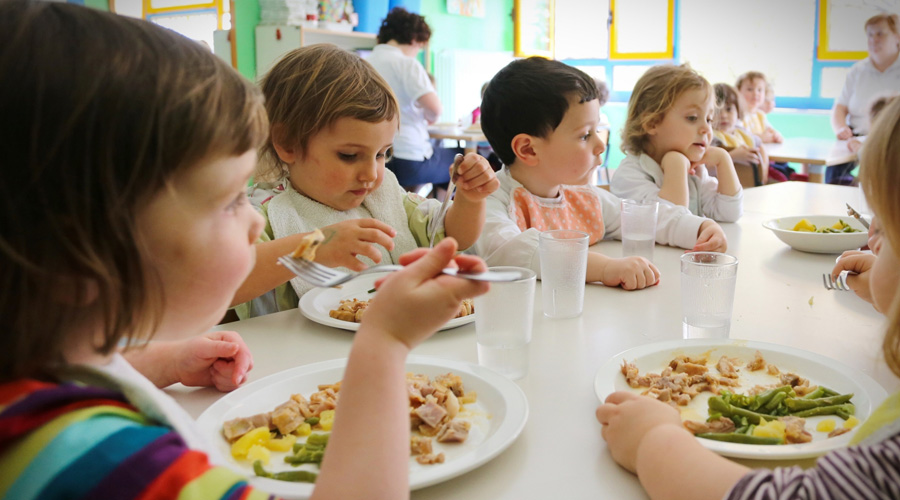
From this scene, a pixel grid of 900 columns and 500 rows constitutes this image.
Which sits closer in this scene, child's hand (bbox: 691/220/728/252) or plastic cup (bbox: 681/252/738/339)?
plastic cup (bbox: 681/252/738/339)

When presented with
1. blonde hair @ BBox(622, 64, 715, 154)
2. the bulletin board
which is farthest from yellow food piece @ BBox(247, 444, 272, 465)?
the bulletin board

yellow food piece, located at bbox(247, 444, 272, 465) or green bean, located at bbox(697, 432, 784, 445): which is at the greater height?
green bean, located at bbox(697, 432, 784, 445)

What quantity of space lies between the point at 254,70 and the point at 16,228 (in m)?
5.28

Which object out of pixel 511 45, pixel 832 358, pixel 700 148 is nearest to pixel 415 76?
pixel 700 148

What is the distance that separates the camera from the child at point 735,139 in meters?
3.96

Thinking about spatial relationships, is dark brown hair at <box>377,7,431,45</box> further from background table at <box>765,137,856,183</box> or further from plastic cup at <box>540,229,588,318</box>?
plastic cup at <box>540,229,588,318</box>

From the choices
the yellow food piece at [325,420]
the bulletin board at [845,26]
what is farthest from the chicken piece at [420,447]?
the bulletin board at [845,26]

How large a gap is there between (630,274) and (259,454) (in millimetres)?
956

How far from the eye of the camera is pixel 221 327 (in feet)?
4.43

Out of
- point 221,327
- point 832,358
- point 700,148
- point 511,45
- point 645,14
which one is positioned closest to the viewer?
point 832,358

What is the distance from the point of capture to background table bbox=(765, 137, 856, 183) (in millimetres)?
4728

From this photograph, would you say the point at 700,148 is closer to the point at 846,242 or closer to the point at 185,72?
the point at 846,242

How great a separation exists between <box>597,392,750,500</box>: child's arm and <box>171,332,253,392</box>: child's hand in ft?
1.75

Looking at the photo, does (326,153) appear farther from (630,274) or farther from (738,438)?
(738,438)
